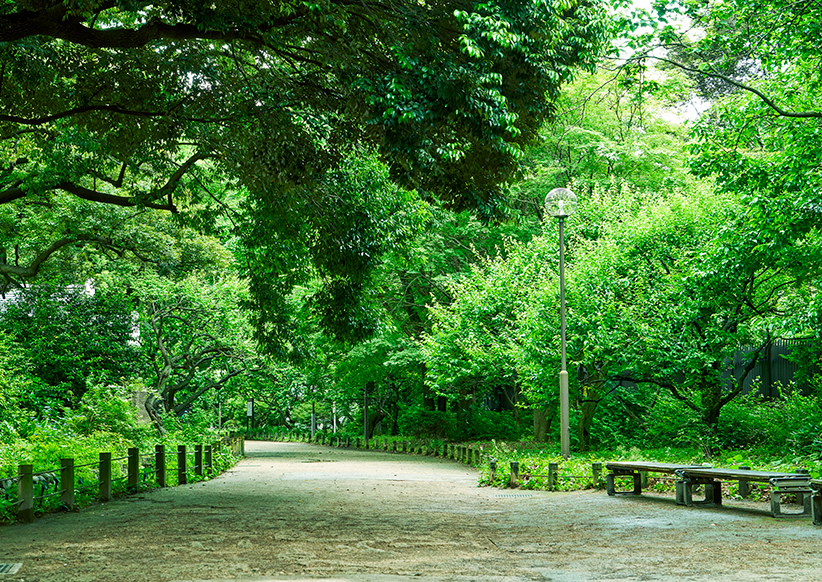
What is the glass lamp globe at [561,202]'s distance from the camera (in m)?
18.9

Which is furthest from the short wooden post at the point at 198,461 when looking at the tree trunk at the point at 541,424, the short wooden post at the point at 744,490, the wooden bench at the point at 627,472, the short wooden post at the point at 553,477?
the short wooden post at the point at 744,490

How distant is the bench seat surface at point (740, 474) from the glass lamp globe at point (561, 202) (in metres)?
7.66

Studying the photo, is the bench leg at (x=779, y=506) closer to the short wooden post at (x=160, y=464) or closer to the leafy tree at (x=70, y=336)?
the short wooden post at (x=160, y=464)

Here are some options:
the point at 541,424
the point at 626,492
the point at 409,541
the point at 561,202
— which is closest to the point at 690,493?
the point at 626,492

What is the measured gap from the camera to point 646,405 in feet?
94.9

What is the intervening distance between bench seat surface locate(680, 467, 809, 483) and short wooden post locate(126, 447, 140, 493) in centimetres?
1077

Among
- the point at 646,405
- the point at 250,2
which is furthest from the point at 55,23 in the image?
the point at 646,405

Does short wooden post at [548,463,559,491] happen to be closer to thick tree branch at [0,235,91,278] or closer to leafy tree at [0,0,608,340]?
leafy tree at [0,0,608,340]

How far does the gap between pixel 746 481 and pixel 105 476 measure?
11.1 metres

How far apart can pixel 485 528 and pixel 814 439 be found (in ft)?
31.9

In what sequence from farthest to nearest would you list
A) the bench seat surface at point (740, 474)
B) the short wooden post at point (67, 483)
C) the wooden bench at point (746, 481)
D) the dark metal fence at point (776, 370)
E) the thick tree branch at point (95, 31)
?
the dark metal fence at point (776, 370), the short wooden post at point (67, 483), the bench seat surface at point (740, 474), the wooden bench at point (746, 481), the thick tree branch at point (95, 31)

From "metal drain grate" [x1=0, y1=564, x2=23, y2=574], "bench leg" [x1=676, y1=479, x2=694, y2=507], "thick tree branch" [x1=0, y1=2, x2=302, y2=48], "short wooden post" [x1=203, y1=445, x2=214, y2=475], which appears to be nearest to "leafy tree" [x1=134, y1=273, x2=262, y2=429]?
"short wooden post" [x1=203, y1=445, x2=214, y2=475]

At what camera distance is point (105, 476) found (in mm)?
15008

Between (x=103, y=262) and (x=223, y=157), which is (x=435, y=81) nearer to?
(x=223, y=157)
